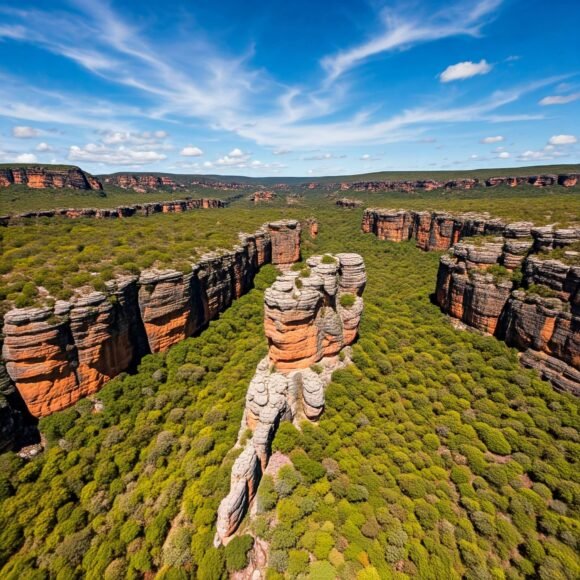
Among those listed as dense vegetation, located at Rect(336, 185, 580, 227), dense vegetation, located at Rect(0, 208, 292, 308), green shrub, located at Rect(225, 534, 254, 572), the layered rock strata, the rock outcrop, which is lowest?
green shrub, located at Rect(225, 534, 254, 572)

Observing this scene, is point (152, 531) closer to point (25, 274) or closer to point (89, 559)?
point (89, 559)

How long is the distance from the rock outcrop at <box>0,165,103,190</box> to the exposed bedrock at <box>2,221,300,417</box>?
134 metres

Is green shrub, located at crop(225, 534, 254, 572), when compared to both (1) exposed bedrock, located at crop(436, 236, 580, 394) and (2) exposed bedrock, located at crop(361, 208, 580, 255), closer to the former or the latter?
(1) exposed bedrock, located at crop(436, 236, 580, 394)

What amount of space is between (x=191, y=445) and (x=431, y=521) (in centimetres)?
2081

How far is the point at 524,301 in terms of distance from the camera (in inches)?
1245

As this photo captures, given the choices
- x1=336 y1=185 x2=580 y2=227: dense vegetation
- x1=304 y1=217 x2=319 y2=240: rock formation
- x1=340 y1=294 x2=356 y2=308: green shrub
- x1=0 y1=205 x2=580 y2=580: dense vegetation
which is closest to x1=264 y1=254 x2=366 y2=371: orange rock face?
x1=340 y1=294 x2=356 y2=308: green shrub

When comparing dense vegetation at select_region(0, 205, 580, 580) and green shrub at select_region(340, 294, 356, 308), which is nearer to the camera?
dense vegetation at select_region(0, 205, 580, 580)

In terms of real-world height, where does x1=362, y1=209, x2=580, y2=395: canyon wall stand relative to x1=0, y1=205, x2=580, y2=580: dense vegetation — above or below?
above

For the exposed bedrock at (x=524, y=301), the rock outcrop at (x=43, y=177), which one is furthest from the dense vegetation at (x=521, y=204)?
the rock outcrop at (x=43, y=177)

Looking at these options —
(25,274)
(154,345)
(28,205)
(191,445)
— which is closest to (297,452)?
(191,445)

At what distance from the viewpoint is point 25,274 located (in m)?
28.0

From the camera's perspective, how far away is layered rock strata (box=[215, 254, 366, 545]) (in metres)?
21.9

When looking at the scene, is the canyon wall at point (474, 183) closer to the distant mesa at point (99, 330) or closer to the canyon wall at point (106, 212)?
the canyon wall at point (106, 212)

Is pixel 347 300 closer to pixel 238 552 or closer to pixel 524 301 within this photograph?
pixel 524 301
